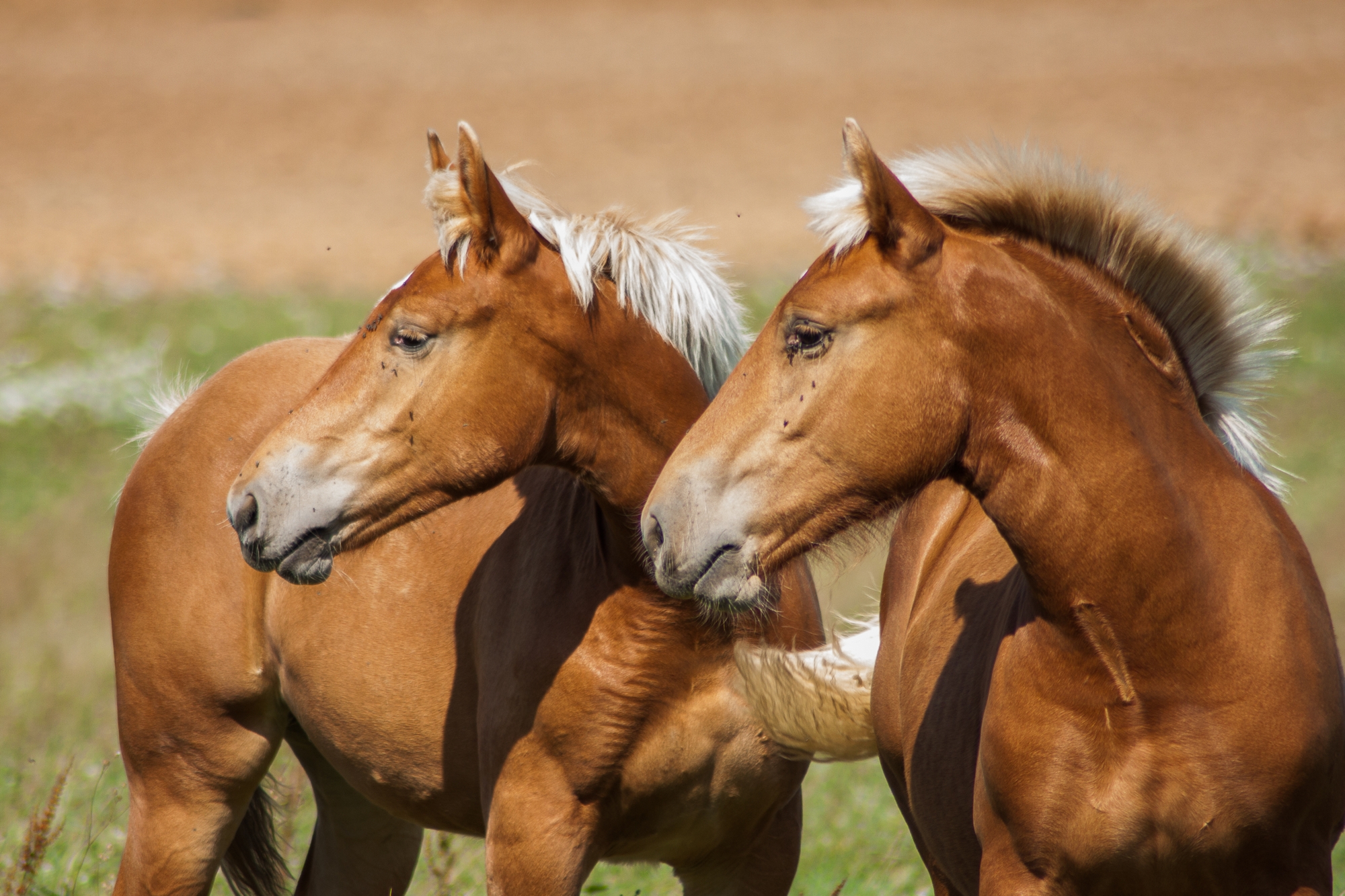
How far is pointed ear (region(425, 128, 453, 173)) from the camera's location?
322 centimetres

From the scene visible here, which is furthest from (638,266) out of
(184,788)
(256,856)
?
(256,856)

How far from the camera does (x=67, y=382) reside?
11.9 meters

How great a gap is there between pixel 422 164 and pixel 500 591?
70.2 ft

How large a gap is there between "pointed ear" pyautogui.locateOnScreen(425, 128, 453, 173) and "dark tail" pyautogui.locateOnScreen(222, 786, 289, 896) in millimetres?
2262

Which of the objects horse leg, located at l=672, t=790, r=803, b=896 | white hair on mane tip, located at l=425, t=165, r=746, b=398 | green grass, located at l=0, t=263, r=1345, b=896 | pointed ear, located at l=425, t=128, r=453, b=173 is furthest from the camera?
green grass, located at l=0, t=263, r=1345, b=896

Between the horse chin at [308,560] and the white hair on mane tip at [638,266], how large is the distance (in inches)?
27.6

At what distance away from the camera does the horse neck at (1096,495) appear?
235 cm

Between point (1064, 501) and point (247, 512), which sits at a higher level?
point (1064, 501)

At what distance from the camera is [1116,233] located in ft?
8.49

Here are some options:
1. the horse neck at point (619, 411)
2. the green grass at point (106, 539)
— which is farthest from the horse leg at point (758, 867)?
the horse neck at point (619, 411)

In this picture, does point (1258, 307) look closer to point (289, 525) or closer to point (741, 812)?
point (741, 812)

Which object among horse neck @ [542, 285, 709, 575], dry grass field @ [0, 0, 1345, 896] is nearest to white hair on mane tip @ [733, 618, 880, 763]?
horse neck @ [542, 285, 709, 575]

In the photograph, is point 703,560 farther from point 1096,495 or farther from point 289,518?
point 289,518

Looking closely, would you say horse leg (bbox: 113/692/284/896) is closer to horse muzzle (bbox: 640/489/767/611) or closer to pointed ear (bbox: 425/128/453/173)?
pointed ear (bbox: 425/128/453/173)
